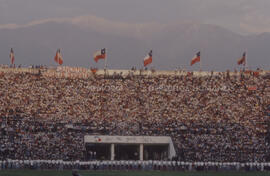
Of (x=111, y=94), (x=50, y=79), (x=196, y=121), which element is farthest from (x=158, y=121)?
(x=50, y=79)

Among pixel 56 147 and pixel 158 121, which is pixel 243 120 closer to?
pixel 158 121

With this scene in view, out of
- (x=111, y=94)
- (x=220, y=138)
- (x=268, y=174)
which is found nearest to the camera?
(x=268, y=174)

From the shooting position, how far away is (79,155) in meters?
46.5

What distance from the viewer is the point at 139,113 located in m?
55.8

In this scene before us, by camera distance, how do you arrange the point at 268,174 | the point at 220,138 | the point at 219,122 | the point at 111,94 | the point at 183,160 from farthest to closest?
the point at 111,94 → the point at 219,122 → the point at 220,138 → the point at 183,160 → the point at 268,174

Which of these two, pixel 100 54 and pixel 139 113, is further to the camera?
pixel 100 54

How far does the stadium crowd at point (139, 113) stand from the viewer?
47312 millimetres

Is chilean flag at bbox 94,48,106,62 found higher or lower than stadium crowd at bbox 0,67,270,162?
higher

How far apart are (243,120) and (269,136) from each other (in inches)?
162

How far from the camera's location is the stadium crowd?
47.3 m

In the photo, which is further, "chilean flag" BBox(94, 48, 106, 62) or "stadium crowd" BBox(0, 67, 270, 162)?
"chilean flag" BBox(94, 48, 106, 62)

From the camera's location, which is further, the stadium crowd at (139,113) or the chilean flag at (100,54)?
the chilean flag at (100,54)

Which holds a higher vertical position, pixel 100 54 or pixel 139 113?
pixel 100 54

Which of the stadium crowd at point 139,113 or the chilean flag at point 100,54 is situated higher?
the chilean flag at point 100,54
